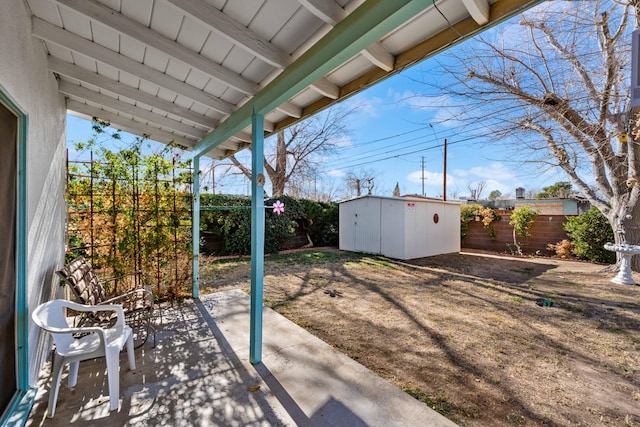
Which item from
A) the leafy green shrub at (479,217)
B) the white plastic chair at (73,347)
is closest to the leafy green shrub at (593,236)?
the leafy green shrub at (479,217)

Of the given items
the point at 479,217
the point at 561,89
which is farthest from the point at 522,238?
the point at 561,89

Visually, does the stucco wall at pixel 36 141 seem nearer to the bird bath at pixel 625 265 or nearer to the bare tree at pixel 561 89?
the bare tree at pixel 561 89

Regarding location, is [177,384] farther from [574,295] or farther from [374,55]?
[574,295]

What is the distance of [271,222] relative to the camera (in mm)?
9477

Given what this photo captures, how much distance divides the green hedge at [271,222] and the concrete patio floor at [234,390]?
4761 millimetres

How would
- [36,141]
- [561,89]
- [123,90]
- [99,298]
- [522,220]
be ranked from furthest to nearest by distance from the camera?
[522,220]
[561,89]
[99,298]
[123,90]
[36,141]

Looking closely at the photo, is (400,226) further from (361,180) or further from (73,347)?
(361,180)

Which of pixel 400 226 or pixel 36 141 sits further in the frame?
pixel 400 226

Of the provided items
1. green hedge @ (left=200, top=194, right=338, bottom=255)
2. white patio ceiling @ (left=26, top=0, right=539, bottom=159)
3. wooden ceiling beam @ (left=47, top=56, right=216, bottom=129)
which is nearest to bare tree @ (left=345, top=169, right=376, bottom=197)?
green hedge @ (left=200, top=194, right=338, bottom=255)

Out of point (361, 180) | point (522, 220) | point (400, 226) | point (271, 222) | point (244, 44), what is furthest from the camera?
point (361, 180)

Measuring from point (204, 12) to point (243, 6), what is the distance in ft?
0.82

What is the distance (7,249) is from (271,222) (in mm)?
7709

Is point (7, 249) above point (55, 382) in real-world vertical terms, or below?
above

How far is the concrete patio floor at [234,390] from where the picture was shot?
1952 millimetres
